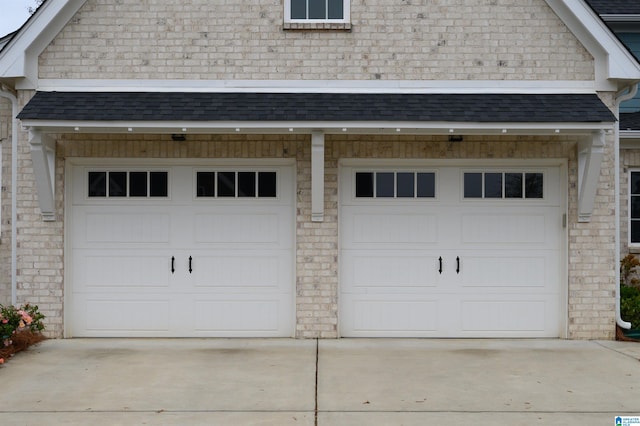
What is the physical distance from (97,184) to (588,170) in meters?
7.16

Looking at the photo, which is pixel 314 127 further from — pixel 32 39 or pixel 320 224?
pixel 32 39

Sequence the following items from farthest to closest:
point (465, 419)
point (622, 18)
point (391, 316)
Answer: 1. point (622, 18)
2. point (391, 316)
3. point (465, 419)

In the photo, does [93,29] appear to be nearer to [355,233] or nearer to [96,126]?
[96,126]

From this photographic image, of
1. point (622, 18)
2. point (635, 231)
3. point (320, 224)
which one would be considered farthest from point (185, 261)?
point (622, 18)

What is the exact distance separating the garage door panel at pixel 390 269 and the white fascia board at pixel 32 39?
208 inches

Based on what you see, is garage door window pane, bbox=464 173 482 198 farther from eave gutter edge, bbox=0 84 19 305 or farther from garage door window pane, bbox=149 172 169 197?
eave gutter edge, bbox=0 84 19 305

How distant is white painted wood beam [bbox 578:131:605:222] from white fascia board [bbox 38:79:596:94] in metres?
0.88

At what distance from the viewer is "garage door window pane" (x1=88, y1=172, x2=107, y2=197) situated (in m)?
10.5

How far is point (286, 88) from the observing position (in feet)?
33.5

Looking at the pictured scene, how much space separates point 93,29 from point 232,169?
284 cm

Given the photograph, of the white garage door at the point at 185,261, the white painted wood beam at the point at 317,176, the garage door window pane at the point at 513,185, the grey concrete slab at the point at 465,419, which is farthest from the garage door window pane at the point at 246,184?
the grey concrete slab at the point at 465,419

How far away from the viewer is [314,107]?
973 centimetres

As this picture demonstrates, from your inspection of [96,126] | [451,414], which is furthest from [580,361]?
[96,126]

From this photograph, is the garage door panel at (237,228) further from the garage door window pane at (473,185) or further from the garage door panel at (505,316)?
the garage door panel at (505,316)
